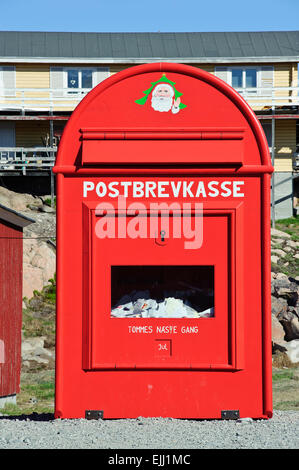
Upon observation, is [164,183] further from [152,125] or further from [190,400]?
[190,400]

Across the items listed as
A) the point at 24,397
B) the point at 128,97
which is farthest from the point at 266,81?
the point at 128,97

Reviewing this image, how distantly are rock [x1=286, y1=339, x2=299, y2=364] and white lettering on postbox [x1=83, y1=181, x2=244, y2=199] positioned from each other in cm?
768

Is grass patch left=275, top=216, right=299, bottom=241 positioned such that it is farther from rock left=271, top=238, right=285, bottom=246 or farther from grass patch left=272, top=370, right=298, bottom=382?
grass patch left=272, top=370, right=298, bottom=382

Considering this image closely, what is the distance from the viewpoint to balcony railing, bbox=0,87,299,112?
2789 centimetres

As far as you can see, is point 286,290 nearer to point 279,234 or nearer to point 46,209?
point 279,234

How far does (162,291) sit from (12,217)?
4222 millimetres

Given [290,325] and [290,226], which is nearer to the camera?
[290,325]

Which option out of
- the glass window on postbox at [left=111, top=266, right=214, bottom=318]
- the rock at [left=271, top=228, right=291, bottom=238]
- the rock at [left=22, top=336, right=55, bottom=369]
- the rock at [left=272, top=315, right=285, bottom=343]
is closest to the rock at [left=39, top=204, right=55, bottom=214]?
the rock at [left=271, top=228, right=291, bottom=238]

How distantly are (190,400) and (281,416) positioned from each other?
105 cm

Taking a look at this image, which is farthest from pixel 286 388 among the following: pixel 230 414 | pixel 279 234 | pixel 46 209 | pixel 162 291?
pixel 46 209

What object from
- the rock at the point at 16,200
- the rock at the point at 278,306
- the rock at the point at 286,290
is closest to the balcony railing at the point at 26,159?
the rock at the point at 16,200

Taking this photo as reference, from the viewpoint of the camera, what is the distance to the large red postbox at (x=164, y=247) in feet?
23.5

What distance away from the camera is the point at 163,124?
7344 millimetres

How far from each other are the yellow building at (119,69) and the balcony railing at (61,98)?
0.13 ft
